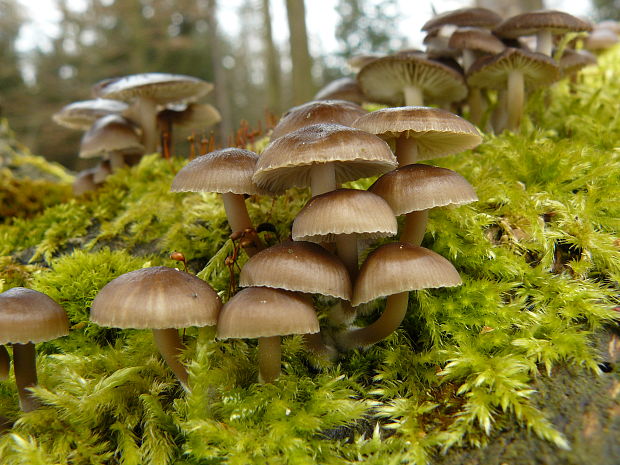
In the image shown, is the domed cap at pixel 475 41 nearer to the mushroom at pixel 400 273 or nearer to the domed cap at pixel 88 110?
the mushroom at pixel 400 273

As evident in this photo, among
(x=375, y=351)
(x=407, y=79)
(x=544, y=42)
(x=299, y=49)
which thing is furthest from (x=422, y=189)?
(x=299, y=49)

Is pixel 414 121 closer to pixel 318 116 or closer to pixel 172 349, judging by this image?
pixel 318 116

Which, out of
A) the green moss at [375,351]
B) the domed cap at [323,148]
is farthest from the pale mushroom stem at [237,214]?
the domed cap at [323,148]

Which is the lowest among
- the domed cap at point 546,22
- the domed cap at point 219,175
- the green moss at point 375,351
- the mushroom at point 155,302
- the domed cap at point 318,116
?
the green moss at point 375,351

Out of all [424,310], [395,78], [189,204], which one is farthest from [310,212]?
[395,78]

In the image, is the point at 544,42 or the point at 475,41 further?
the point at 544,42

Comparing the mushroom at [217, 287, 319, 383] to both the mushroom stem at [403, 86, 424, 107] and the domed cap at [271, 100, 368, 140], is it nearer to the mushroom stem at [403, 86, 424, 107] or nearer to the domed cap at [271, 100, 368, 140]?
the domed cap at [271, 100, 368, 140]
